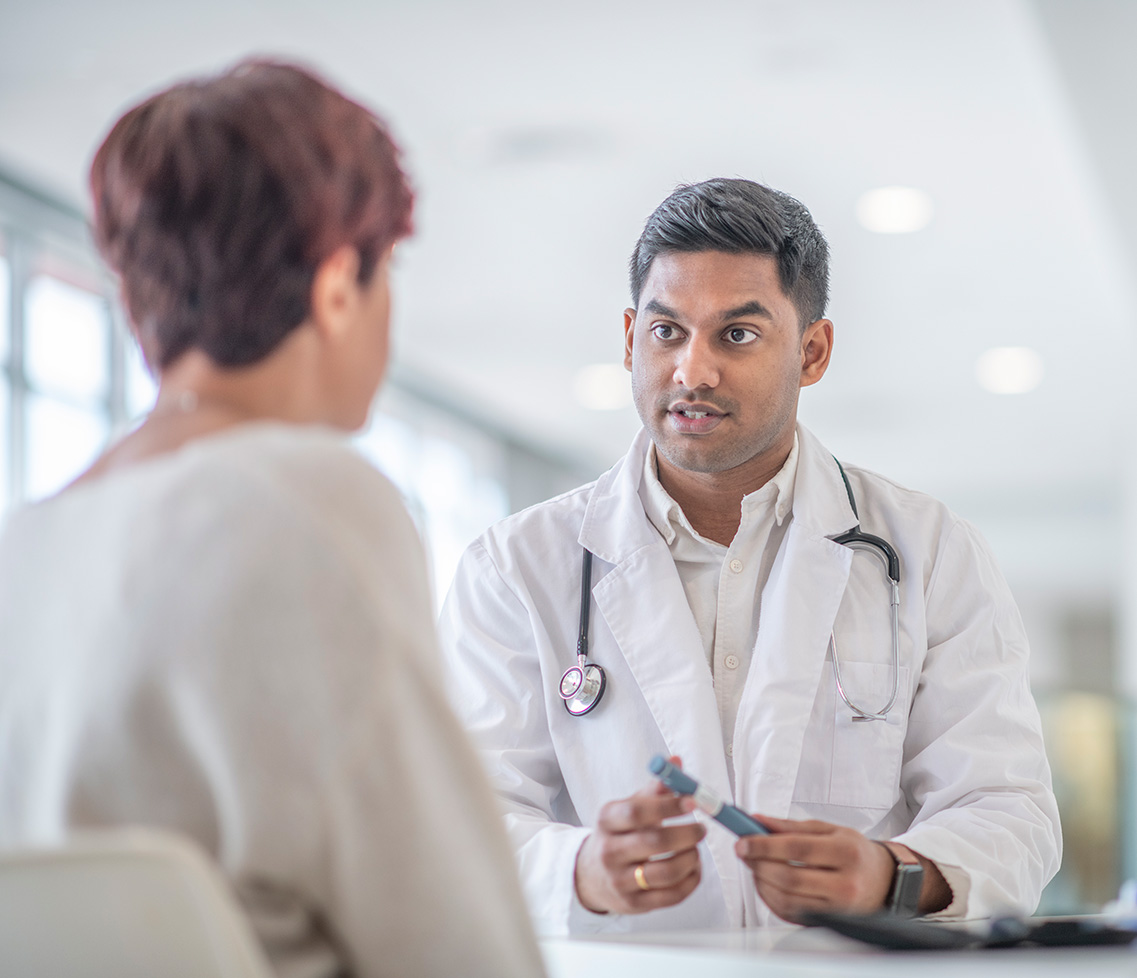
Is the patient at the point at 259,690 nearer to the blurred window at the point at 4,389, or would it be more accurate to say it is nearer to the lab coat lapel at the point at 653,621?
the lab coat lapel at the point at 653,621

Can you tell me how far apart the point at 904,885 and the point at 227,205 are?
42.1 inches

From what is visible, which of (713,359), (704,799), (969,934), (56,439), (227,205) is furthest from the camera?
(56,439)

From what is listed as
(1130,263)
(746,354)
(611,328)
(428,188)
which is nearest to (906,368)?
(611,328)

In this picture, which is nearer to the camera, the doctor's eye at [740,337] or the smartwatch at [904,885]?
the smartwatch at [904,885]

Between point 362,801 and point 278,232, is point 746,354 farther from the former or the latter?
point 362,801

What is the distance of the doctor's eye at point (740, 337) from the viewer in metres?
1.90

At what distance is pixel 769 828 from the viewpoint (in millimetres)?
1375

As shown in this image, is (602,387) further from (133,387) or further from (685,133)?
(685,133)

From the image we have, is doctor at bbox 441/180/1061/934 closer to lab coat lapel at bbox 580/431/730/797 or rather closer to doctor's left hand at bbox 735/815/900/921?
lab coat lapel at bbox 580/431/730/797

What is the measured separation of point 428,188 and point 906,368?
3.66 m

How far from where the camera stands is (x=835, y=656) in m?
1.81

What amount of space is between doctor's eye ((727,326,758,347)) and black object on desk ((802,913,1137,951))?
0.95m

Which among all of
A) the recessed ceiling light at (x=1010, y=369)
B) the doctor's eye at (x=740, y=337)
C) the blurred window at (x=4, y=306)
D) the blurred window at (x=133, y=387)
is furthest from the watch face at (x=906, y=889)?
the recessed ceiling light at (x=1010, y=369)

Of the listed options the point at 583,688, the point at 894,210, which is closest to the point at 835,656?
the point at 583,688
